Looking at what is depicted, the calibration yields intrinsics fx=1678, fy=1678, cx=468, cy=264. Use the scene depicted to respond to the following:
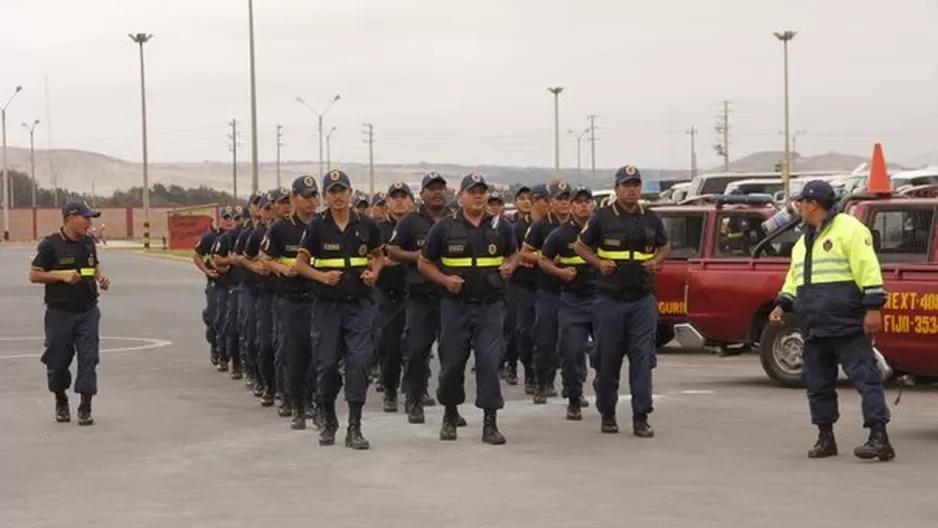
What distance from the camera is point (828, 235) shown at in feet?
36.7

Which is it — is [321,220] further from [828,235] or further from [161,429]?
[828,235]

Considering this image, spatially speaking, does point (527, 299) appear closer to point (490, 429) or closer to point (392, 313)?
point (392, 313)

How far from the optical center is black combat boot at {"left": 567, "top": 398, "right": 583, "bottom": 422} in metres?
13.6

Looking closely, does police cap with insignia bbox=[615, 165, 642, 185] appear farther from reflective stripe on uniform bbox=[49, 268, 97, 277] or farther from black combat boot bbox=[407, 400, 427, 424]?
reflective stripe on uniform bbox=[49, 268, 97, 277]

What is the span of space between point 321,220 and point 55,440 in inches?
104

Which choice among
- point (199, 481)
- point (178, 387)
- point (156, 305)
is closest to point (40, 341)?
point (178, 387)

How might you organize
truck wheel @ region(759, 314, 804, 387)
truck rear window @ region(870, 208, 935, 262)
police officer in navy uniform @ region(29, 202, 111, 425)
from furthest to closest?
1. truck wheel @ region(759, 314, 804, 387)
2. truck rear window @ region(870, 208, 935, 262)
3. police officer in navy uniform @ region(29, 202, 111, 425)

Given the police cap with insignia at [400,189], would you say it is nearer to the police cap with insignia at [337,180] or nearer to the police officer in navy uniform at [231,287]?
the police officer in navy uniform at [231,287]

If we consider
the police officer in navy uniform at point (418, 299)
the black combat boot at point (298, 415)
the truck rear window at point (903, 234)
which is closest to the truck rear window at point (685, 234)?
the truck rear window at point (903, 234)

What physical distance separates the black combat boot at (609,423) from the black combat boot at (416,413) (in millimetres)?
1503

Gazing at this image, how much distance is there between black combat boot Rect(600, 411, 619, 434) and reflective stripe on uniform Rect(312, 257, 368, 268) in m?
2.20

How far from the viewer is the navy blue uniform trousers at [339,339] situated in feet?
40.1

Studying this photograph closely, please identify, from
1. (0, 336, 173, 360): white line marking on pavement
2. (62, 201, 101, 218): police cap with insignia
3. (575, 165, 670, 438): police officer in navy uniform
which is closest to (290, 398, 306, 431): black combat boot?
(575, 165, 670, 438): police officer in navy uniform

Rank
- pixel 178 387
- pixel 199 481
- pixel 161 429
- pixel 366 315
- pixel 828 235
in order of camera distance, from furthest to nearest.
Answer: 1. pixel 178 387
2. pixel 161 429
3. pixel 366 315
4. pixel 828 235
5. pixel 199 481
